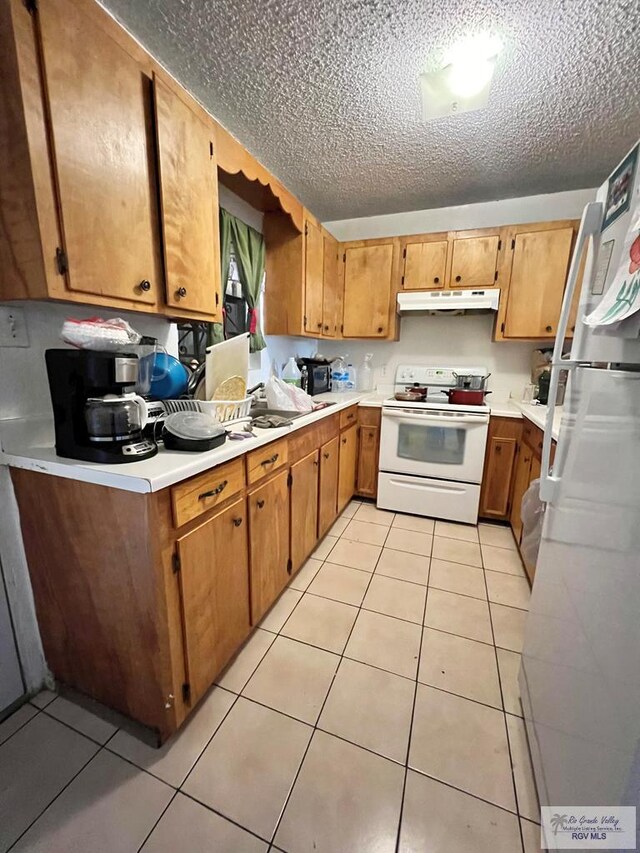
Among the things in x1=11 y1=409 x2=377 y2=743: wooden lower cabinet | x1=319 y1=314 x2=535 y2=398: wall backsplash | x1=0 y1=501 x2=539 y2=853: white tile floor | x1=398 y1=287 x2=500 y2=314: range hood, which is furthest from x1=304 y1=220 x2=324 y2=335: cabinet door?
x1=0 y1=501 x2=539 y2=853: white tile floor

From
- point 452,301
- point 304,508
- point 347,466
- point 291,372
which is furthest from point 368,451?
point 452,301

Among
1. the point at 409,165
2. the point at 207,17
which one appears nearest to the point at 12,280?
the point at 207,17

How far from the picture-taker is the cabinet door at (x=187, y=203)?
48.5 inches

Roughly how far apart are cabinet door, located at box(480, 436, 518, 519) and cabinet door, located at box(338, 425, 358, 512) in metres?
0.98

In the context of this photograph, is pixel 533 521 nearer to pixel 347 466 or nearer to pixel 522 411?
pixel 522 411

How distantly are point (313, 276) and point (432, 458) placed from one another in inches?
63.6

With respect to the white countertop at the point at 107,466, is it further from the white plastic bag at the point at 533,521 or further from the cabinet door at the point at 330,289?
the cabinet door at the point at 330,289

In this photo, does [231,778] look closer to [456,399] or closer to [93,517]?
[93,517]

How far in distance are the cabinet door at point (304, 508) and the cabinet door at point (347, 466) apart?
0.48 meters

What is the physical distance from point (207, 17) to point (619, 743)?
2263 mm

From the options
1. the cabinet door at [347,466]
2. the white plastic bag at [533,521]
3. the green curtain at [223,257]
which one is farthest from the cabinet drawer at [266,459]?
the white plastic bag at [533,521]

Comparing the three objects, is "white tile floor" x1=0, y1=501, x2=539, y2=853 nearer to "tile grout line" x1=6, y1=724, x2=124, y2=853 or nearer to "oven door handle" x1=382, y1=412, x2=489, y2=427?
"tile grout line" x1=6, y1=724, x2=124, y2=853

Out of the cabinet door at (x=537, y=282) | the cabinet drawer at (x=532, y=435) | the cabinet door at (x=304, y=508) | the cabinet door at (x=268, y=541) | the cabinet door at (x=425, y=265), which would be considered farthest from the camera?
the cabinet door at (x=425, y=265)

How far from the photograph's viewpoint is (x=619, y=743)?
0.60 metres
